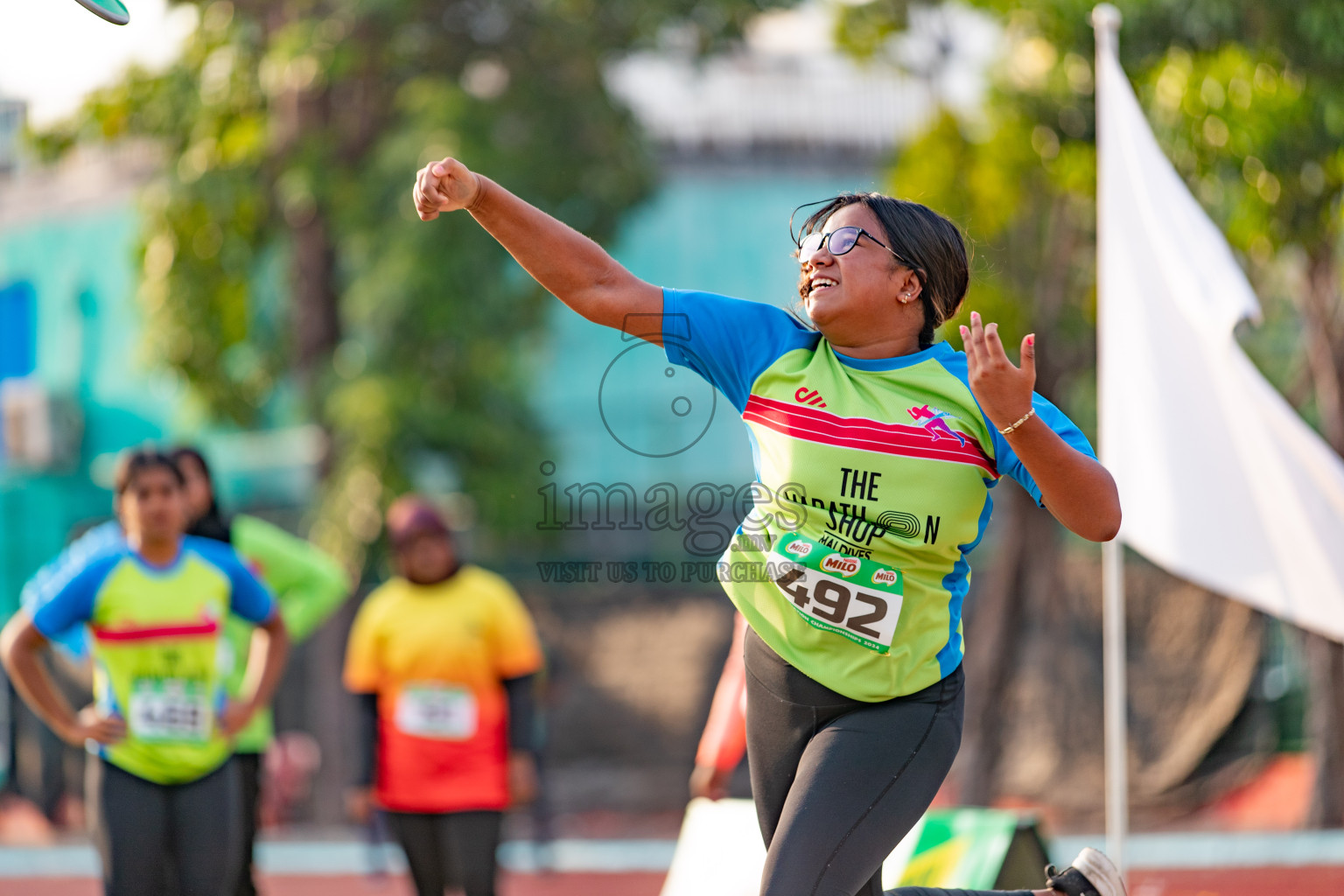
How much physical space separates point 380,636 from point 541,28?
6676 millimetres

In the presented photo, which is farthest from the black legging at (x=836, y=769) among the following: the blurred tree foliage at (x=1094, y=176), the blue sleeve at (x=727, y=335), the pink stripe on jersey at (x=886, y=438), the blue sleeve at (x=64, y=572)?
the blurred tree foliage at (x=1094, y=176)

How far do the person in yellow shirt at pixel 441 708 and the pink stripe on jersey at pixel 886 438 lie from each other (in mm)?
3074

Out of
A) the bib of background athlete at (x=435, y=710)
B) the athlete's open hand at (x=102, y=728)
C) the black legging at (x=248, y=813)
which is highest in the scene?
the athlete's open hand at (x=102, y=728)

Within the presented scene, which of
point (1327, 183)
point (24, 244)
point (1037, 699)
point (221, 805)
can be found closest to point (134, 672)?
point (221, 805)

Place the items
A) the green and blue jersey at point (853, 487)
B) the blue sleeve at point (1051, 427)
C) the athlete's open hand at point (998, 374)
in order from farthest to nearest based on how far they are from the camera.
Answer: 1. the green and blue jersey at point (853, 487)
2. the blue sleeve at point (1051, 427)
3. the athlete's open hand at point (998, 374)

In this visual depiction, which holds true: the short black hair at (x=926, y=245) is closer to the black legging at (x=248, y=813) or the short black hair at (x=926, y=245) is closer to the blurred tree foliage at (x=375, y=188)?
the black legging at (x=248, y=813)

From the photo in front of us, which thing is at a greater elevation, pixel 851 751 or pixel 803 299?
pixel 803 299

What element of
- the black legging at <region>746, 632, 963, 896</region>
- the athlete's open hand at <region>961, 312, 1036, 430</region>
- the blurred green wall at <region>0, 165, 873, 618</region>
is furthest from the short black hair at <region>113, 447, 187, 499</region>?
the blurred green wall at <region>0, 165, 873, 618</region>

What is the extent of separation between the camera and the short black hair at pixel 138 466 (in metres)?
4.85

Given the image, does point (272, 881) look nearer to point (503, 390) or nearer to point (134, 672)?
point (503, 390)

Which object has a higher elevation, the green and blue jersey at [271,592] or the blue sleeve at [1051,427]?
the blue sleeve at [1051,427]

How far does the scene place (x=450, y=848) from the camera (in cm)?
571

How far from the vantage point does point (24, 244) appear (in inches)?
712

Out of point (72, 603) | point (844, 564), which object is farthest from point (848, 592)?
point (72, 603)
